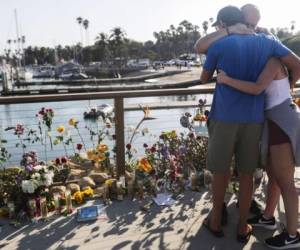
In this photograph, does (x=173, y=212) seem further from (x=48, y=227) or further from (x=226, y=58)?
(x=226, y=58)

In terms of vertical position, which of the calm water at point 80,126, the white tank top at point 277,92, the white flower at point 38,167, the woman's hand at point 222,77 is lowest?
the calm water at point 80,126

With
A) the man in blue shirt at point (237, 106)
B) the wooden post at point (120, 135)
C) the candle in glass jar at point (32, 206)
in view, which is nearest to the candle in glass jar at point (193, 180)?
the wooden post at point (120, 135)

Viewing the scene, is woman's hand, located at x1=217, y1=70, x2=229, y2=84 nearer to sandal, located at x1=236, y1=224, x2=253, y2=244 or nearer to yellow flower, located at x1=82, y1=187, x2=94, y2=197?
sandal, located at x1=236, y1=224, x2=253, y2=244

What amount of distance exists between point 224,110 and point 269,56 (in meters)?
0.41

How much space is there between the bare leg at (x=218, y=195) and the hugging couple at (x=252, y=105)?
0.02 meters

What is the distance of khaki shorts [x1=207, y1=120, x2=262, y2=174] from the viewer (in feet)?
8.18

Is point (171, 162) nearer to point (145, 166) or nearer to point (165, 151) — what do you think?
point (165, 151)

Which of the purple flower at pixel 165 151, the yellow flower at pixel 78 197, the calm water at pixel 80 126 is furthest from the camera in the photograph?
the calm water at pixel 80 126

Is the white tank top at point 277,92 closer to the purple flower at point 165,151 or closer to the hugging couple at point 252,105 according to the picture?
the hugging couple at point 252,105

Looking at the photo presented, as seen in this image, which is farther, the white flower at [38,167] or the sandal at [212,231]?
the white flower at [38,167]

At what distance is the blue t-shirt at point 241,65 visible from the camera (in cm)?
238

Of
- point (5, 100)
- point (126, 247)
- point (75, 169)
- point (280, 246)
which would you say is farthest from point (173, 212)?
point (75, 169)

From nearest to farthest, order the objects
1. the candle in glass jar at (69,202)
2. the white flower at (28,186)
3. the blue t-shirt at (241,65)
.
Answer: the blue t-shirt at (241,65) → the white flower at (28,186) → the candle in glass jar at (69,202)

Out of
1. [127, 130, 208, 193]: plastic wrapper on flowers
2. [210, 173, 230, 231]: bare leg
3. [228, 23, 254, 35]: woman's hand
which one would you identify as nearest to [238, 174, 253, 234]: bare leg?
[210, 173, 230, 231]: bare leg
